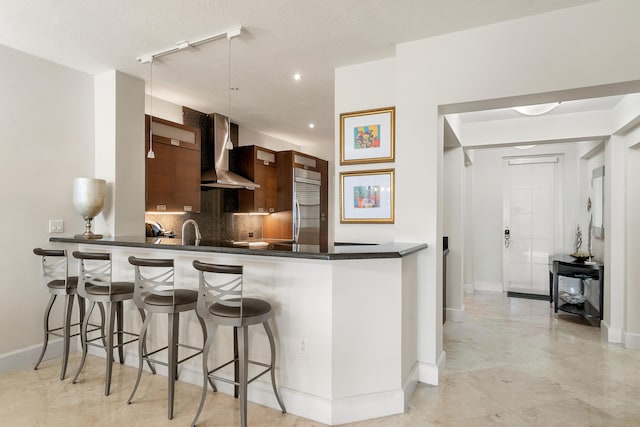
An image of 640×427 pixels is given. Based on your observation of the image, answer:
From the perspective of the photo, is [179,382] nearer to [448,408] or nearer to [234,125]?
[448,408]

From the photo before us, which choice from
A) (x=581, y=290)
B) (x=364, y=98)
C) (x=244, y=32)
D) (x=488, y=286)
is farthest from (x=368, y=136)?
(x=488, y=286)

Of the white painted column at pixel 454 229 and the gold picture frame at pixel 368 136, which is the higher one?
the gold picture frame at pixel 368 136

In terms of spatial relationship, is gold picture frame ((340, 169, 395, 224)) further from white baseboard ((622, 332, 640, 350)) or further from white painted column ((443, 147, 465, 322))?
white baseboard ((622, 332, 640, 350))

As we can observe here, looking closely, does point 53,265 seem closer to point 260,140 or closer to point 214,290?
point 214,290

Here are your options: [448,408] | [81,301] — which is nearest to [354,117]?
[448,408]

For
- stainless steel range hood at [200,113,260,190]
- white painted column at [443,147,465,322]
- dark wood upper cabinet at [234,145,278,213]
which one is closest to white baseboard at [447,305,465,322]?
white painted column at [443,147,465,322]

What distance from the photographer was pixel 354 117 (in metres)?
3.33

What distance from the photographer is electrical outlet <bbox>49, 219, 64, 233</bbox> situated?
10.9ft

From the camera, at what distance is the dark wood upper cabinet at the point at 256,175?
18.0 feet

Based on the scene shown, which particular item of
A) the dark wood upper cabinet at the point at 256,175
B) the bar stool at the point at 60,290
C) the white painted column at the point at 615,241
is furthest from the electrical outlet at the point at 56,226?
the white painted column at the point at 615,241

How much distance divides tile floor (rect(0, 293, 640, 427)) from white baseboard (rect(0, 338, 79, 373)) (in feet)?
0.27

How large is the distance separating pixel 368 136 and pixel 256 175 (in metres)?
2.64

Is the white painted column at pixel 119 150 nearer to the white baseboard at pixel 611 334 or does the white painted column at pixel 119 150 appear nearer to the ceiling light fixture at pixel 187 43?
the ceiling light fixture at pixel 187 43

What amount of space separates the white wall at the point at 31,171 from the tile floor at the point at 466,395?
0.48 metres
